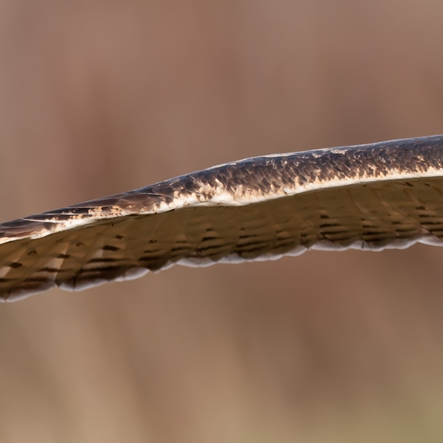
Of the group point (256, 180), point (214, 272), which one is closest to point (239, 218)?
point (256, 180)

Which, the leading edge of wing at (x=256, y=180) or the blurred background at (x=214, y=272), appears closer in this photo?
the leading edge of wing at (x=256, y=180)

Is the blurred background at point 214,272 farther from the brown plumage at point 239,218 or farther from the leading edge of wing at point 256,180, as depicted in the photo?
the leading edge of wing at point 256,180

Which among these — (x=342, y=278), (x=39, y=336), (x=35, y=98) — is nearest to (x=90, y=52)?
(x=35, y=98)

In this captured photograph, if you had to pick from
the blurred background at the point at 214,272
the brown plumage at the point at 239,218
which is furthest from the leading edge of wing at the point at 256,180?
the blurred background at the point at 214,272

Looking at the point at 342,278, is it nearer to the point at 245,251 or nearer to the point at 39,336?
the point at 39,336

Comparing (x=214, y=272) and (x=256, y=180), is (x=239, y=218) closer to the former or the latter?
(x=256, y=180)

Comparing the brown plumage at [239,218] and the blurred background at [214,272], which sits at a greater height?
the blurred background at [214,272]

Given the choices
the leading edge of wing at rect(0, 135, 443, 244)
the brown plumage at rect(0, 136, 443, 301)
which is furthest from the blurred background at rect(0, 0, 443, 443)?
the leading edge of wing at rect(0, 135, 443, 244)
